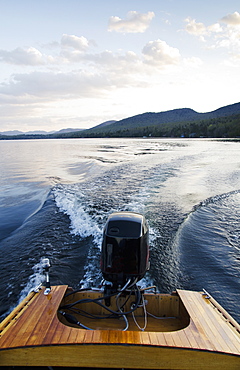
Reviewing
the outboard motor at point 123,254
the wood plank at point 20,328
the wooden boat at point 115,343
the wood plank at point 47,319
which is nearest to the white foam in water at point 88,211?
the wood plank at point 47,319

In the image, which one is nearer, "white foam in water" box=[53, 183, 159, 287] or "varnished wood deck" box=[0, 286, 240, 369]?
"varnished wood deck" box=[0, 286, 240, 369]

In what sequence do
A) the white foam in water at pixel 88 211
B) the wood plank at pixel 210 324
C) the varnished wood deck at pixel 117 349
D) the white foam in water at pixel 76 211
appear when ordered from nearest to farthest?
the varnished wood deck at pixel 117 349, the wood plank at pixel 210 324, the white foam in water at pixel 88 211, the white foam in water at pixel 76 211

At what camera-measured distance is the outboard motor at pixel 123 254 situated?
13.4ft

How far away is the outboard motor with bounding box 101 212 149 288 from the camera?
409 centimetres

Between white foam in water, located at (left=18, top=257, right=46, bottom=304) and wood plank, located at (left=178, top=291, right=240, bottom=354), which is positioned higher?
wood plank, located at (left=178, top=291, right=240, bottom=354)

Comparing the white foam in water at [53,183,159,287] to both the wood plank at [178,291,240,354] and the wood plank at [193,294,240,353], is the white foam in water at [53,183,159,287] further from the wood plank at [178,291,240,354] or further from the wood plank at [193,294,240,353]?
the wood plank at [193,294,240,353]

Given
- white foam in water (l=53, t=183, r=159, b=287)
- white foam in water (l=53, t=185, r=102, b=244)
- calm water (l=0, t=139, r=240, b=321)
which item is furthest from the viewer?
white foam in water (l=53, t=185, r=102, b=244)

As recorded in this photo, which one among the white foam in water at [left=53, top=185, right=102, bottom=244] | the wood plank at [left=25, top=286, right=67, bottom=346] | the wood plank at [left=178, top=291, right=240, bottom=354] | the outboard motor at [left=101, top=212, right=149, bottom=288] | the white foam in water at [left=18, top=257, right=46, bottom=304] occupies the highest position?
the outboard motor at [left=101, top=212, right=149, bottom=288]

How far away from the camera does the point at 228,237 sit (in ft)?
26.5

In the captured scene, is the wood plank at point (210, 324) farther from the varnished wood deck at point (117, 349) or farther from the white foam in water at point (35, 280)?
the white foam in water at point (35, 280)

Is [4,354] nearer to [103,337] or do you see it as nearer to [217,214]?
[103,337]

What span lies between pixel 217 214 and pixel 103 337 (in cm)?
818

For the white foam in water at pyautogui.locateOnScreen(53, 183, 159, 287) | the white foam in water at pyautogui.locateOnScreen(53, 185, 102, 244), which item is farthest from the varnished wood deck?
the white foam in water at pyautogui.locateOnScreen(53, 185, 102, 244)

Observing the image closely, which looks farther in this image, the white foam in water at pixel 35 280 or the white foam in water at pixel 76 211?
the white foam in water at pixel 76 211
